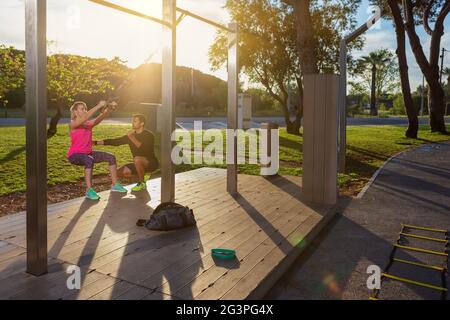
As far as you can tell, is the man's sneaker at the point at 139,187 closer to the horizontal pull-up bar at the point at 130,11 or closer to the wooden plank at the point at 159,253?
the wooden plank at the point at 159,253

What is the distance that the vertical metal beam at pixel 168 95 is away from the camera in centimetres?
544

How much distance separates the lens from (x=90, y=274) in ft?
11.6

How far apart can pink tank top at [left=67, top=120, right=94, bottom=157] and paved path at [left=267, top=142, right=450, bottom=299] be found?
361cm

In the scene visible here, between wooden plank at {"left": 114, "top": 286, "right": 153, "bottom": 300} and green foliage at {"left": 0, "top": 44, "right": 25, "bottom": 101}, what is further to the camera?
green foliage at {"left": 0, "top": 44, "right": 25, "bottom": 101}

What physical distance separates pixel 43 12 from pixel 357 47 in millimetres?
22589

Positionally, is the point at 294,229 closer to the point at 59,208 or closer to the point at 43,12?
the point at 59,208

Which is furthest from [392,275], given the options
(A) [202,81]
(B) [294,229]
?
(A) [202,81]

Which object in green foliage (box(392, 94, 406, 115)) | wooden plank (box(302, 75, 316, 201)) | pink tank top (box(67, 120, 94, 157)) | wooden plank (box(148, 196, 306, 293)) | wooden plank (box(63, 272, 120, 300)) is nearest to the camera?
wooden plank (box(63, 272, 120, 300))

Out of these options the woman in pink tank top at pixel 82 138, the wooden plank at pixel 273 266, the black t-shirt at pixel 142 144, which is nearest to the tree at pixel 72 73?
the black t-shirt at pixel 142 144

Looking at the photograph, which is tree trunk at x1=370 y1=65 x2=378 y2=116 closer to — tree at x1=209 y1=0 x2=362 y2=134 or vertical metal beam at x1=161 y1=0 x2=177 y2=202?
tree at x1=209 y1=0 x2=362 y2=134

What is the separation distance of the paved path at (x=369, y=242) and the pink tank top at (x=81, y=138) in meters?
3.61

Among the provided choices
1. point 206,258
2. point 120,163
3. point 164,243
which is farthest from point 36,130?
point 120,163

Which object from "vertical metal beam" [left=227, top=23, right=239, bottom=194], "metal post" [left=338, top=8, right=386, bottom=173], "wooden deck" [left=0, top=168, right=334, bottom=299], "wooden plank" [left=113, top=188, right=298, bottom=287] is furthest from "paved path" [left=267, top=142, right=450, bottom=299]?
"vertical metal beam" [left=227, top=23, right=239, bottom=194]

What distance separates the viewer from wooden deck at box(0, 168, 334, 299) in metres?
3.31
